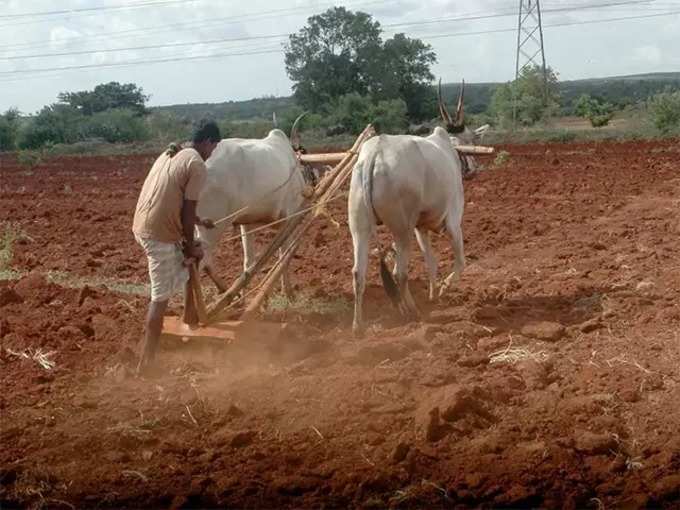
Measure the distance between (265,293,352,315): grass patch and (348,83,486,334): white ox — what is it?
2.52ft

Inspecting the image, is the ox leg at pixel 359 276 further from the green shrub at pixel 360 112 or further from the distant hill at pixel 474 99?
the distant hill at pixel 474 99

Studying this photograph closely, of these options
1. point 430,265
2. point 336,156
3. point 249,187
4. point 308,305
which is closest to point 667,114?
point 336,156

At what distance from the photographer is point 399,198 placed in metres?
7.60

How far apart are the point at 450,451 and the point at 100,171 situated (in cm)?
2388

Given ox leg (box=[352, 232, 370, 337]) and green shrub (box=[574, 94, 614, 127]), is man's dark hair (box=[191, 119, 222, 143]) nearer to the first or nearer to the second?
ox leg (box=[352, 232, 370, 337])

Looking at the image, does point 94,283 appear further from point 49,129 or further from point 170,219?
point 49,129

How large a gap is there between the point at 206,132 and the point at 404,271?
2280 mm

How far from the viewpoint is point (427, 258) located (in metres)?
8.66

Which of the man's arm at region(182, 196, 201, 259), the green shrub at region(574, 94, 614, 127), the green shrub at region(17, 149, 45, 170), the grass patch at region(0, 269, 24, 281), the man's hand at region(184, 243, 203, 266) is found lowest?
the green shrub at region(574, 94, 614, 127)

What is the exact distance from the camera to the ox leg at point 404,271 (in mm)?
7793

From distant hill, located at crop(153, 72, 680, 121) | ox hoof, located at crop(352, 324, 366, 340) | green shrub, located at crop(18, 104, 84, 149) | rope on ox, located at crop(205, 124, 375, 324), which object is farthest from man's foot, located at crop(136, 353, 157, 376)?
distant hill, located at crop(153, 72, 680, 121)

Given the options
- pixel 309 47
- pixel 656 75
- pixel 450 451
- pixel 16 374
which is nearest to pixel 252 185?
pixel 16 374

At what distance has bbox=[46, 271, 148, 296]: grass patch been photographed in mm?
9581

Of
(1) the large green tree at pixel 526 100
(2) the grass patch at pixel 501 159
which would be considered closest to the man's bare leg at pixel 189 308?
(2) the grass patch at pixel 501 159
